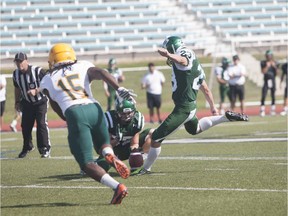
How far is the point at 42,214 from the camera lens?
21.7 feet

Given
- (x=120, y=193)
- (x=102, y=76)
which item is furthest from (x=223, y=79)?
(x=120, y=193)

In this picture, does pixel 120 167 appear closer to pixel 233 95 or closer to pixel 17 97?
pixel 17 97

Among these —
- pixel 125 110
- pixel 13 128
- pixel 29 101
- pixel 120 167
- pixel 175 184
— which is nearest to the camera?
pixel 120 167

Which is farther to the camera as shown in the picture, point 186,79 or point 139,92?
point 139,92

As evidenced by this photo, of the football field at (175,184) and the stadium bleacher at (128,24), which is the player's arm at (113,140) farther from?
the stadium bleacher at (128,24)

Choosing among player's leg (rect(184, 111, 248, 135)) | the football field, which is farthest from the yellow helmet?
player's leg (rect(184, 111, 248, 135))

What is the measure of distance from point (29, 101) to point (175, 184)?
183 inches

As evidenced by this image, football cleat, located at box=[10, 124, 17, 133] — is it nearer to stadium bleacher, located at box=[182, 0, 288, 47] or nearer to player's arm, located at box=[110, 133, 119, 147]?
player's arm, located at box=[110, 133, 119, 147]

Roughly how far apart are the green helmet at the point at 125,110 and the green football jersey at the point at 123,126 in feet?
0.31

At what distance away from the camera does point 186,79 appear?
30.1ft

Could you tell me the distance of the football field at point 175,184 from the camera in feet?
21.4

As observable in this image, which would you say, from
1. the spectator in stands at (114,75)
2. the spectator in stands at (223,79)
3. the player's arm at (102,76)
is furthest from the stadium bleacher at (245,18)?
the player's arm at (102,76)

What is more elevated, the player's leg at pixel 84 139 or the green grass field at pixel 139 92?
the player's leg at pixel 84 139

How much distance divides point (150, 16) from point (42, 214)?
25275 mm
